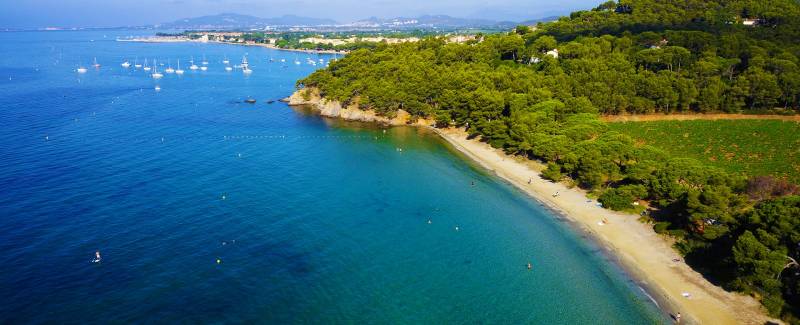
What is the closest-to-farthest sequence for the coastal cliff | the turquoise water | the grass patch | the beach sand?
1. the beach sand
2. the turquoise water
3. the grass patch
4. the coastal cliff

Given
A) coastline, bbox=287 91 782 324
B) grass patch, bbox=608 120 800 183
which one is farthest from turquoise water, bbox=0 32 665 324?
grass patch, bbox=608 120 800 183

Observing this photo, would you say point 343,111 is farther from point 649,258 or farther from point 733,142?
point 649,258

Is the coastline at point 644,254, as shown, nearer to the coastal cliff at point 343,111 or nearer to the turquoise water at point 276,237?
the turquoise water at point 276,237

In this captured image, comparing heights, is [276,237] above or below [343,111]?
below

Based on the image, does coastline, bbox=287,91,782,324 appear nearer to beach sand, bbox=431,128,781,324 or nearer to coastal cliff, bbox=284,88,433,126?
beach sand, bbox=431,128,781,324

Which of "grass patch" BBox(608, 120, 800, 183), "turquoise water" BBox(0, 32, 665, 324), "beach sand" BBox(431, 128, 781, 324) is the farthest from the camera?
"grass patch" BBox(608, 120, 800, 183)

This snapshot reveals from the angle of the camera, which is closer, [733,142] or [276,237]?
[276,237]

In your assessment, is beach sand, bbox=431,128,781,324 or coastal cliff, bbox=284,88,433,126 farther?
coastal cliff, bbox=284,88,433,126

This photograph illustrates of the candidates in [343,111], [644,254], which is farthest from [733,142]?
[343,111]
